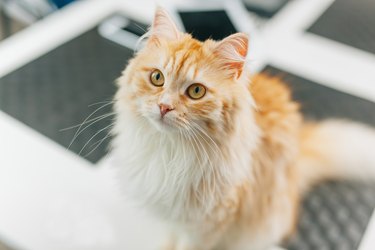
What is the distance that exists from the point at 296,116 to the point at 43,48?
0.59 metres

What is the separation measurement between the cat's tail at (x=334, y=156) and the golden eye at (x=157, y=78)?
1.28 feet

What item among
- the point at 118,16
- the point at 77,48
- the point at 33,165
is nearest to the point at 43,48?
the point at 77,48

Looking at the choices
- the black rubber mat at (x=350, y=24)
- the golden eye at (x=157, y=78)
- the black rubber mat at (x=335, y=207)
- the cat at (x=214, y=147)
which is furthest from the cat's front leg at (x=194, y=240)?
the black rubber mat at (x=350, y=24)

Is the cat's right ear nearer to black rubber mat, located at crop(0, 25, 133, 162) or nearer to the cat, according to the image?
the cat

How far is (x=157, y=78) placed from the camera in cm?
55

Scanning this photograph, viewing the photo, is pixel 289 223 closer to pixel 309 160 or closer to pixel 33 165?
pixel 309 160

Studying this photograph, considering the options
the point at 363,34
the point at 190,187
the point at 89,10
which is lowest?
the point at 190,187

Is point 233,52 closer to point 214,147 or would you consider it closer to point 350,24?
point 214,147

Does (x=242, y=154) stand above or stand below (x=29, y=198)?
above

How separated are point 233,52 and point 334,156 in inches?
17.7

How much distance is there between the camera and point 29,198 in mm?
801

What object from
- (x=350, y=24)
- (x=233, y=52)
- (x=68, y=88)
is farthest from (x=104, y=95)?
(x=350, y=24)

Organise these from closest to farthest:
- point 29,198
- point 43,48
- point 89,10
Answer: point 29,198 < point 43,48 < point 89,10

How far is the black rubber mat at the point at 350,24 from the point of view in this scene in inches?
44.5
